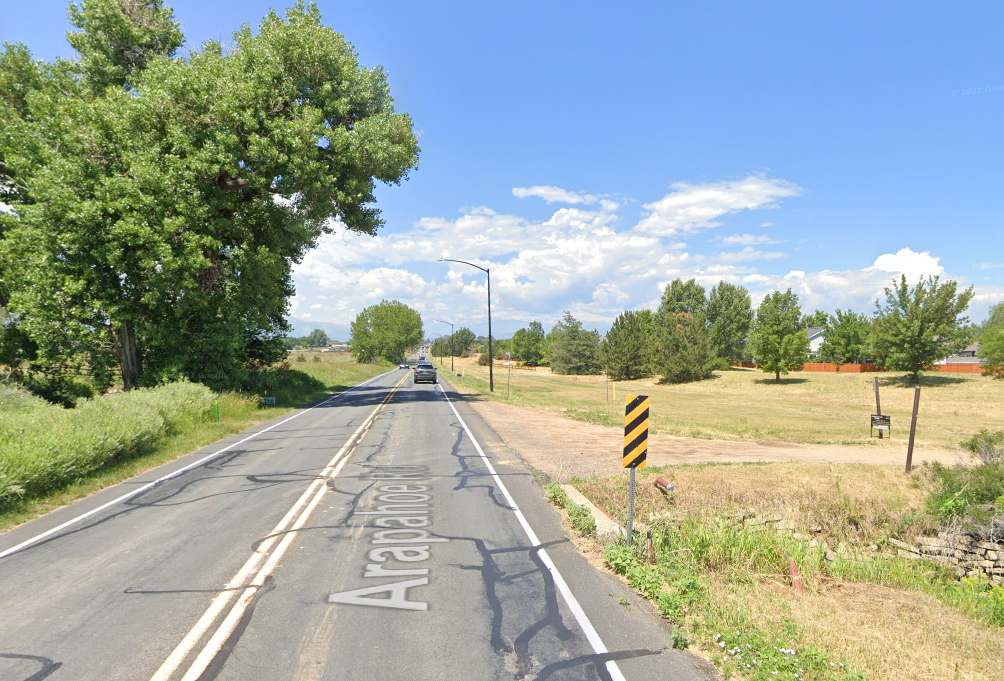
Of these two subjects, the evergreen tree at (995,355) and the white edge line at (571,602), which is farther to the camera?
the evergreen tree at (995,355)

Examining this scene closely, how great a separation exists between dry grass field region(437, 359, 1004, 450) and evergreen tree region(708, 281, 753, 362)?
545 inches

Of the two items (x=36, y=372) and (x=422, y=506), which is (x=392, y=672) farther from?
(x=36, y=372)

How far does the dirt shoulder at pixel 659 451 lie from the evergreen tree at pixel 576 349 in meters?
63.7

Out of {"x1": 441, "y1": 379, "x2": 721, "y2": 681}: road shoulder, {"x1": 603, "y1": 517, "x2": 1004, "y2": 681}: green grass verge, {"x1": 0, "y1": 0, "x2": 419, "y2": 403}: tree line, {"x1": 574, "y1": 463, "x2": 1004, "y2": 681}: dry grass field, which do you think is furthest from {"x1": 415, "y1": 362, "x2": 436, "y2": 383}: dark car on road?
{"x1": 603, "y1": 517, "x2": 1004, "y2": 681}: green grass verge

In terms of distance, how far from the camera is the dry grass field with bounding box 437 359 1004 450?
21.0 metres

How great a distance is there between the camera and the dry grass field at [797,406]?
2102 cm

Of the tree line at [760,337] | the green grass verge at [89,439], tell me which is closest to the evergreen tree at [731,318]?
the tree line at [760,337]

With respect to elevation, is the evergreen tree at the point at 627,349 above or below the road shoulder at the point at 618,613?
above

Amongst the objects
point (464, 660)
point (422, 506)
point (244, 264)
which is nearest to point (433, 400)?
point (244, 264)

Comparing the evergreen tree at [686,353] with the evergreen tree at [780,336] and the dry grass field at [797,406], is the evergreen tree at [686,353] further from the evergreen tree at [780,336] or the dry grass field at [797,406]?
the evergreen tree at [780,336]

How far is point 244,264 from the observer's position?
24.4 meters

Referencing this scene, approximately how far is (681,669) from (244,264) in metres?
25.2

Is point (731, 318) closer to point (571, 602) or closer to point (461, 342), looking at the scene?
point (571, 602)

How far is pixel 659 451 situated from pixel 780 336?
46804 millimetres
